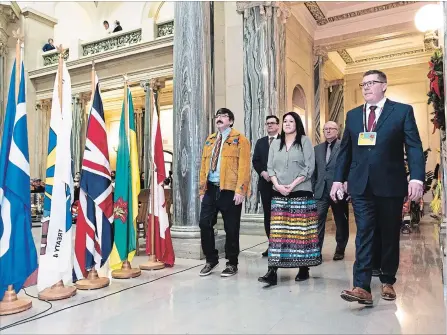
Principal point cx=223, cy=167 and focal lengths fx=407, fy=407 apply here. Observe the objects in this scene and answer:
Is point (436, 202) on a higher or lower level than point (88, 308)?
higher

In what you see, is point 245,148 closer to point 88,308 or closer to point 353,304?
point 353,304

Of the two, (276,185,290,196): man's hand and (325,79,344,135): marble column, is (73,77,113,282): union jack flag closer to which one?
(276,185,290,196): man's hand

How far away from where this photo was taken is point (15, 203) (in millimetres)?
2961

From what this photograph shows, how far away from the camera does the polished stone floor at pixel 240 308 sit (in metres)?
2.49

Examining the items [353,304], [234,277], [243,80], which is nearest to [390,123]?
[353,304]

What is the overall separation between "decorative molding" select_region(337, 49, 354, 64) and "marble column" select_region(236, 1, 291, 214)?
19.2 ft

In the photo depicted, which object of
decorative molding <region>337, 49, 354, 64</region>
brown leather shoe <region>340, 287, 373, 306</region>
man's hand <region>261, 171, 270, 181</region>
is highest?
decorative molding <region>337, 49, 354, 64</region>

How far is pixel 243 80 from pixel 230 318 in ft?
17.8

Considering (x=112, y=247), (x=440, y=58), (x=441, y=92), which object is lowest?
(x=112, y=247)

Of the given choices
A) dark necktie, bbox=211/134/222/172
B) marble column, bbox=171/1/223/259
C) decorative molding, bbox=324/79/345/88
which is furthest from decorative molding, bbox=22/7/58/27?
dark necktie, bbox=211/134/222/172

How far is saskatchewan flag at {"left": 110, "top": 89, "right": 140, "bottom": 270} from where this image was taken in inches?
156

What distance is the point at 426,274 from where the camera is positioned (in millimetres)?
3873

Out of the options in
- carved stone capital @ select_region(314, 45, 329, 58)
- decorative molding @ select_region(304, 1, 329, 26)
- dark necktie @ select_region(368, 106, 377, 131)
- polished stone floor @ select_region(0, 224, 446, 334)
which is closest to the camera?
polished stone floor @ select_region(0, 224, 446, 334)

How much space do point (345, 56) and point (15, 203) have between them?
40.3 feet
